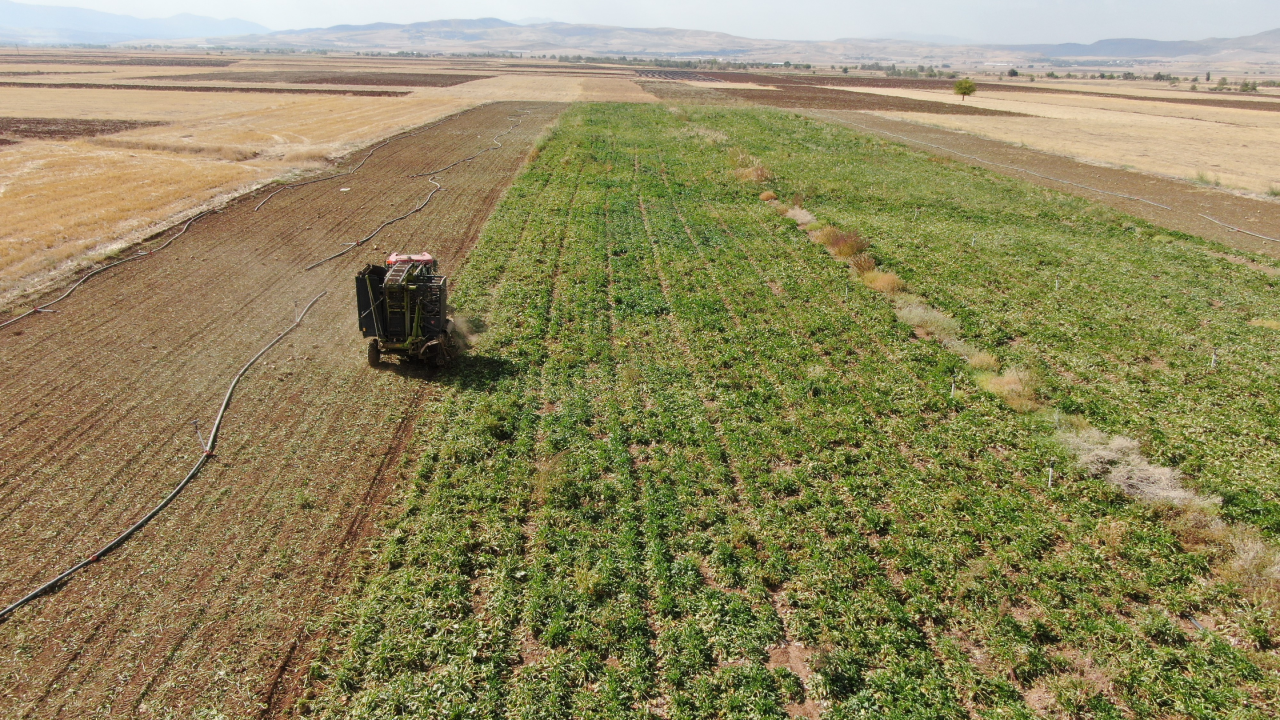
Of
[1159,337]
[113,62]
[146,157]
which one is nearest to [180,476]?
[1159,337]

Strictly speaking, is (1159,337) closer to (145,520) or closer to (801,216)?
(801,216)

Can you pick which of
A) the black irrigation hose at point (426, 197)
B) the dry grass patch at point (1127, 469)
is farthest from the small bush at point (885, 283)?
the black irrigation hose at point (426, 197)

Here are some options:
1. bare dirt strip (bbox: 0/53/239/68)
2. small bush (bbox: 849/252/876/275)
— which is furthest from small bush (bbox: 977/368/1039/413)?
bare dirt strip (bbox: 0/53/239/68)

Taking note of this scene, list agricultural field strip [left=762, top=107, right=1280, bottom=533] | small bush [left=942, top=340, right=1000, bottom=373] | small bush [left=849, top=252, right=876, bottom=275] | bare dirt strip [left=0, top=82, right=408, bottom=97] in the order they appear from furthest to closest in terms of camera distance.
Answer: bare dirt strip [left=0, top=82, right=408, bottom=97]
small bush [left=849, top=252, right=876, bottom=275]
small bush [left=942, top=340, right=1000, bottom=373]
agricultural field strip [left=762, top=107, right=1280, bottom=533]

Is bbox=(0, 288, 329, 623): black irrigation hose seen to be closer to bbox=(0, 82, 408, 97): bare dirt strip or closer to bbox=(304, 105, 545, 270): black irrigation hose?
bbox=(304, 105, 545, 270): black irrigation hose

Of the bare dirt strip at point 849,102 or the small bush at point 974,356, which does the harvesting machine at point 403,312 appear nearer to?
the small bush at point 974,356
